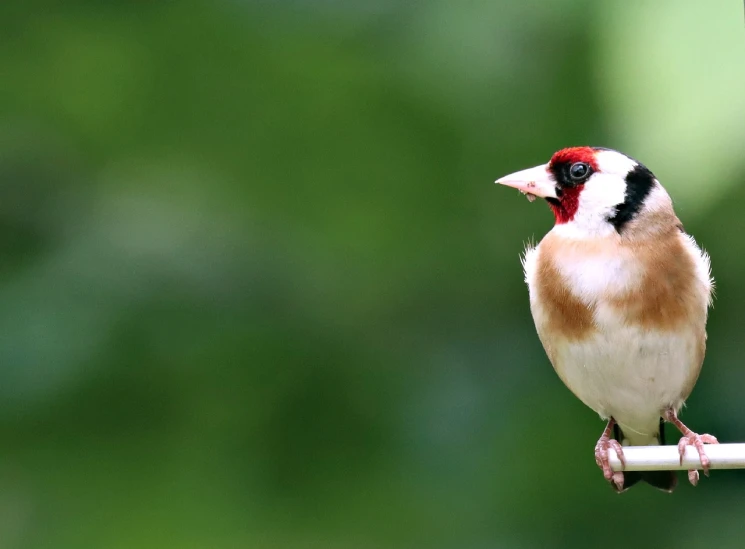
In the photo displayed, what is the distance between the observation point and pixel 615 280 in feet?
5.98

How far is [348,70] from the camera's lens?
2.76m

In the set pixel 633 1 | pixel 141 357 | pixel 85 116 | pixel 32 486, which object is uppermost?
pixel 633 1

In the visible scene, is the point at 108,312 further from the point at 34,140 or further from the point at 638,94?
the point at 638,94

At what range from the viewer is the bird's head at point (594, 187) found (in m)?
1.77

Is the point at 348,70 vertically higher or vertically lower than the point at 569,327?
higher

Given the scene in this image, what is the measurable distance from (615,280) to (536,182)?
216 millimetres

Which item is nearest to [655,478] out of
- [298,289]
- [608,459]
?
[608,459]

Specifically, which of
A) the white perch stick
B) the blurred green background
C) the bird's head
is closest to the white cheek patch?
the bird's head

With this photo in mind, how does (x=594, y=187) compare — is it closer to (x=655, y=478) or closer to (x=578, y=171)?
(x=578, y=171)

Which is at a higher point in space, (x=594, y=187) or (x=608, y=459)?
(x=594, y=187)

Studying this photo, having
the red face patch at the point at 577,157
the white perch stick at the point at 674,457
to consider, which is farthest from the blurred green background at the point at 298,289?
the white perch stick at the point at 674,457

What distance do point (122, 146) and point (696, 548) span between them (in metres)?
1.62

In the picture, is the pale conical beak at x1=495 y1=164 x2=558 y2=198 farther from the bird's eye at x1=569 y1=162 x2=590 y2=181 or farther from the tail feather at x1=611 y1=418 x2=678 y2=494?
the tail feather at x1=611 y1=418 x2=678 y2=494

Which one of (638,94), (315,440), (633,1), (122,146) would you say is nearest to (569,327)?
(638,94)
